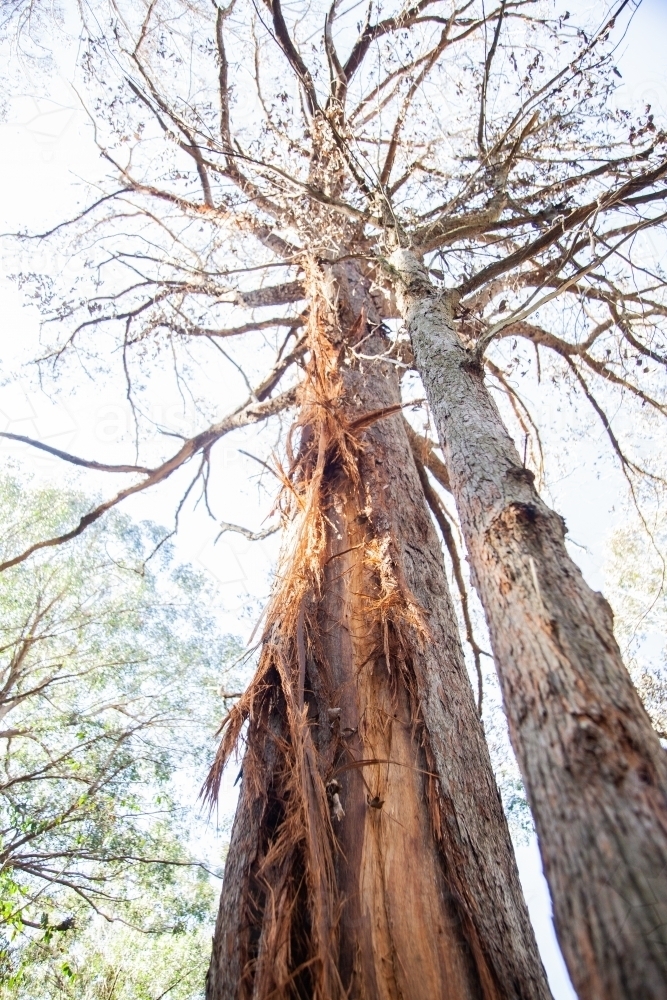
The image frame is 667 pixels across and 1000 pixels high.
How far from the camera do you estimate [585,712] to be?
2.95 ft

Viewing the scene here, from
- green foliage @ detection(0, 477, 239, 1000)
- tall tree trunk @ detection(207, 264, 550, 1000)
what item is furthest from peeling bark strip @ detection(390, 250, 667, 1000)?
green foliage @ detection(0, 477, 239, 1000)

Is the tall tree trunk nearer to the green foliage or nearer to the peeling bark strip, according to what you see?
the peeling bark strip

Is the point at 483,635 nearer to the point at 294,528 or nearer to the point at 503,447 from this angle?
the point at 294,528

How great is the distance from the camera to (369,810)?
1528mm

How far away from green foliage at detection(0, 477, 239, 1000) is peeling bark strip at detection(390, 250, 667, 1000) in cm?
449

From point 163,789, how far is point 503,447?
22.8ft

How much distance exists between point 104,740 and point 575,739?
7016 mm

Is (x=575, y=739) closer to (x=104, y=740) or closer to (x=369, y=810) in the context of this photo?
(x=369, y=810)

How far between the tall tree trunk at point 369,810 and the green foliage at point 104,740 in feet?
12.1

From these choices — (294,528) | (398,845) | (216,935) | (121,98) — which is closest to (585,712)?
(398,845)

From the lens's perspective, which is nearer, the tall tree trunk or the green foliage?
the tall tree trunk

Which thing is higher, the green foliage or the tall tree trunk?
the green foliage

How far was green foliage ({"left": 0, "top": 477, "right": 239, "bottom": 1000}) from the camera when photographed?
5.68m

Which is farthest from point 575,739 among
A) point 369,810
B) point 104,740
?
point 104,740
